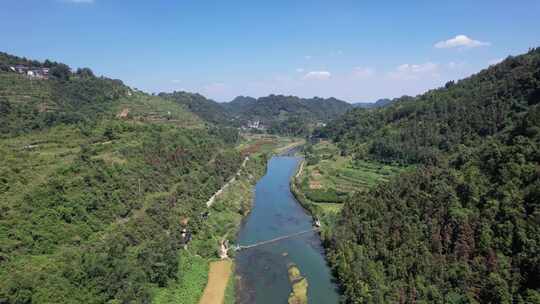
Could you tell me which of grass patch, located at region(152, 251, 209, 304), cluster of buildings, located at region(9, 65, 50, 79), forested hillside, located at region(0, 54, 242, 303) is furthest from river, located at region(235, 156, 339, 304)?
cluster of buildings, located at region(9, 65, 50, 79)

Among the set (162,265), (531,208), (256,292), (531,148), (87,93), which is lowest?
(256,292)

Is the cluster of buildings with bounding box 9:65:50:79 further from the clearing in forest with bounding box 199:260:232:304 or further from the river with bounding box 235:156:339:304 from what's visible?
the clearing in forest with bounding box 199:260:232:304

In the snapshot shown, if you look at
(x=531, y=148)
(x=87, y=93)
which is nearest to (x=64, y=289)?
(x=531, y=148)

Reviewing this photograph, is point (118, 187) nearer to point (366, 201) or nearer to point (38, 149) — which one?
point (38, 149)

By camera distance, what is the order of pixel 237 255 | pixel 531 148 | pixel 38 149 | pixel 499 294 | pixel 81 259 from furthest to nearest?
pixel 38 149
pixel 237 255
pixel 531 148
pixel 81 259
pixel 499 294

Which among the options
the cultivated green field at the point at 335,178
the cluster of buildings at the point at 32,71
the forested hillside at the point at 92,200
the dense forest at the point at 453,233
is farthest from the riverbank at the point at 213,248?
the cluster of buildings at the point at 32,71

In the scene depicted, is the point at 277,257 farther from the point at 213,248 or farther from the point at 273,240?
the point at 213,248

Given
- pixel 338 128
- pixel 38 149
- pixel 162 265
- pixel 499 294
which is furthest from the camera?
pixel 338 128
